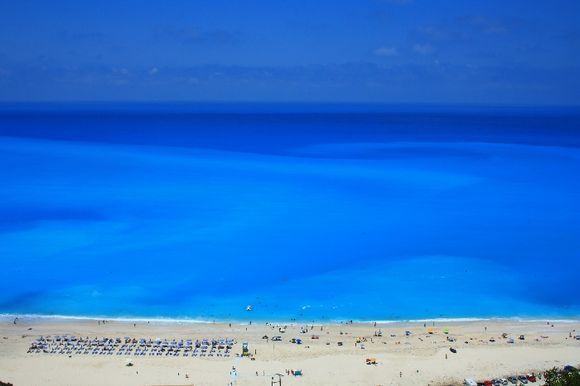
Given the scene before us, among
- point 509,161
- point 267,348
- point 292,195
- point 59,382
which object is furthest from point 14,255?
point 509,161

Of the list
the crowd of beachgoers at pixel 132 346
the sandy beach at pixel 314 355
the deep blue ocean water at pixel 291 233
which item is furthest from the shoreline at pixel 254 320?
the crowd of beachgoers at pixel 132 346

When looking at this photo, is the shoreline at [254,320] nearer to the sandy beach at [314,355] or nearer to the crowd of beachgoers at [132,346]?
the sandy beach at [314,355]

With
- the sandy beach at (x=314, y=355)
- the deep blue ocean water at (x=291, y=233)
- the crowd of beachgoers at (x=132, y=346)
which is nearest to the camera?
the sandy beach at (x=314, y=355)

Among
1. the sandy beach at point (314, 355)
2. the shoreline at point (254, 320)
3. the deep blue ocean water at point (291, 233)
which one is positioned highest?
the deep blue ocean water at point (291, 233)

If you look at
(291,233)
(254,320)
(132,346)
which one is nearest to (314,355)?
(254,320)

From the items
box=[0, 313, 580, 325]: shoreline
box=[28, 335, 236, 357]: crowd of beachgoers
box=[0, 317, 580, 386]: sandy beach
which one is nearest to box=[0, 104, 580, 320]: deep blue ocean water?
Answer: box=[0, 313, 580, 325]: shoreline

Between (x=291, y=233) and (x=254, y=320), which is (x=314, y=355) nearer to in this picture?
(x=254, y=320)

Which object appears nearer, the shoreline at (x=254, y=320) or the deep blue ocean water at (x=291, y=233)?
the shoreline at (x=254, y=320)
